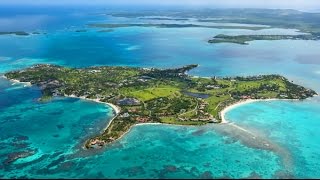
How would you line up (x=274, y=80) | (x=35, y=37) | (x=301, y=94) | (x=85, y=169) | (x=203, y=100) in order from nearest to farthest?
(x=85, y=169)
(x=203, y=100)
(x=301, y=94)
(x=274, y=80)
(x=35, y=37)

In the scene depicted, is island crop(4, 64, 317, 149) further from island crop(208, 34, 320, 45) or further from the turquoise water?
island crop(208, 34, 320, 45)

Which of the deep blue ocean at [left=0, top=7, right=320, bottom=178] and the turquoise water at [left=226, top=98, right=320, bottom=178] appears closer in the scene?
the deep blue ocean at [left=0, top=7, right=320, bottom=178]

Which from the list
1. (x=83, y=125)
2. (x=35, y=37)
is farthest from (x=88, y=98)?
(x=35, y=37)

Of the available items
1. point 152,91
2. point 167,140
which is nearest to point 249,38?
point 152,91

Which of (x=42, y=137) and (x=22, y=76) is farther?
(x=22, y=76)

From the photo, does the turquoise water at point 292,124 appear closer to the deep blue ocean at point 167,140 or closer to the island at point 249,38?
the deep blue ocean at point 167,140

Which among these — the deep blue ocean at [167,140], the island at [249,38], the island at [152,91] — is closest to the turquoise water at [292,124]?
the deep blue ocean at [167,140]

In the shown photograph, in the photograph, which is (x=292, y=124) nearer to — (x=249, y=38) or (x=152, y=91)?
(x=152, y=91)

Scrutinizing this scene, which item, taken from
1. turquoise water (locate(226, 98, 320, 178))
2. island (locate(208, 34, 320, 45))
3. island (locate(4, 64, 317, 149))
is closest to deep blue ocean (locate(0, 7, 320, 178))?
turquoise water (locate(226, 98, 320, 178))

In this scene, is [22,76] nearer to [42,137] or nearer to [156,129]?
[42,137]
